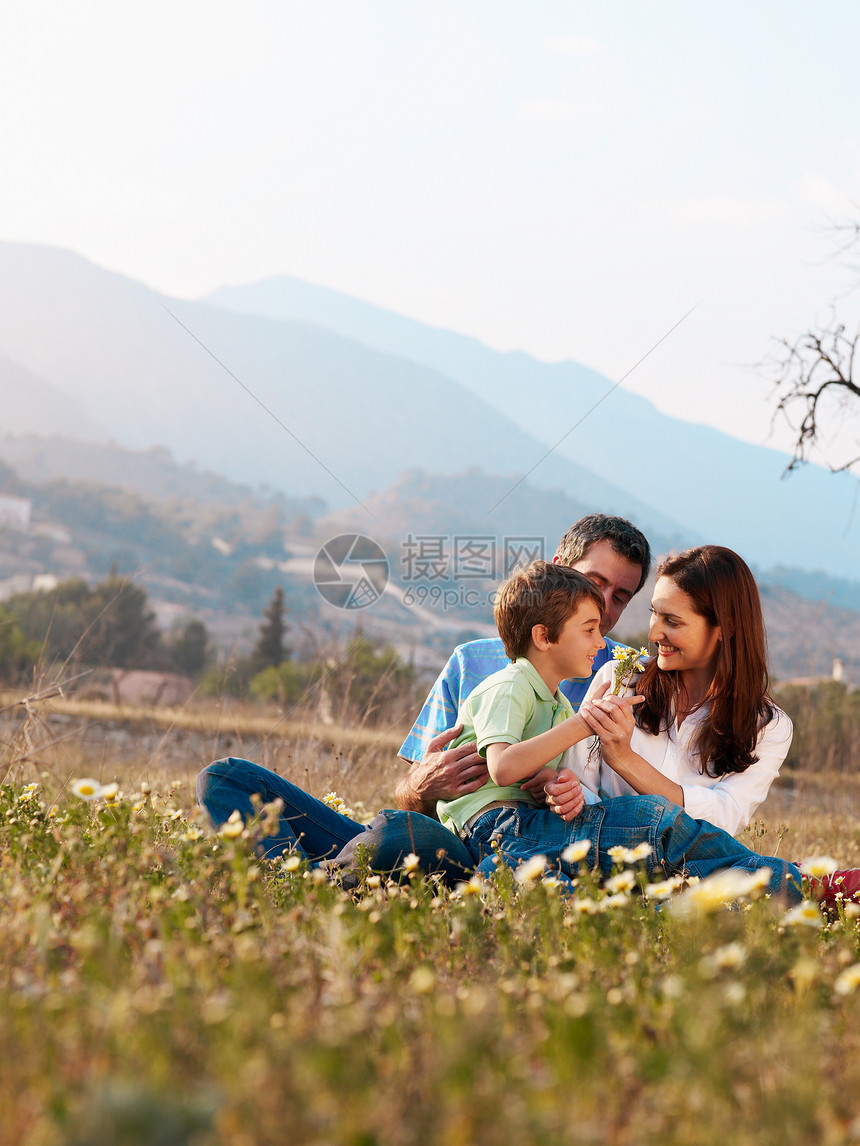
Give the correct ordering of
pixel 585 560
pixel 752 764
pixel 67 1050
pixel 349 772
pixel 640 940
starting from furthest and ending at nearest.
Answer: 1. pixel 349 772
2. pixel 585 560
3. pixel 752 764
4. pixel 640 940
5. pixel 67 1050

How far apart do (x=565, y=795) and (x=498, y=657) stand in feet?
3.50

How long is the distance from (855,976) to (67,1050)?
1.13 meters

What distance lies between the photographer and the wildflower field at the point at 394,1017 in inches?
40.7

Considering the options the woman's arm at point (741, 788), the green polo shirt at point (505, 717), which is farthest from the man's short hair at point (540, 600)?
the woman's arm at point (741, 788)

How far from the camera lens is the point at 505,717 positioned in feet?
10.0

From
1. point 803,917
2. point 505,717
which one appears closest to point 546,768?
point 505,717

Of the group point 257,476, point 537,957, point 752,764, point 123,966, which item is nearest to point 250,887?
point 123,966

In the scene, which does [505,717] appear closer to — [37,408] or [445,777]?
[445,777]

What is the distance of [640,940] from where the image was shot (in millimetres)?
1918

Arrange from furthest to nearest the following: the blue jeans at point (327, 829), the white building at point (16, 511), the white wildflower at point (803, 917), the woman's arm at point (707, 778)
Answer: the white building at point (16, 511), the woman's arm at point (707, 778), the blue jeans at point (327, 829), the white wildflower at point (803, 917)

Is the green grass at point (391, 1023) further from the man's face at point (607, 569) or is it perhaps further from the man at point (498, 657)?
the man's face at point (607, 569)

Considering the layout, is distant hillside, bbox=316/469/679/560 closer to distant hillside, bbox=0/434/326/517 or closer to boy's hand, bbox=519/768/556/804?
distant hillside, bbox=0/434/326/517

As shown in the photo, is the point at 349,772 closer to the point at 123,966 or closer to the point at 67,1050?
the point at 123,966

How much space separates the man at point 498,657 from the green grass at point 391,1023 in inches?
48.4
